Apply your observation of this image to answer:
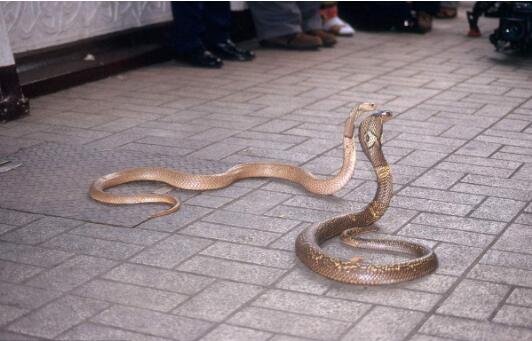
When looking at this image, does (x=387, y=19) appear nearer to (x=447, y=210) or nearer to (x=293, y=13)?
(x=293, y=13)

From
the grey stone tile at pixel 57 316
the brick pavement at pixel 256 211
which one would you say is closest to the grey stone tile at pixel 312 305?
the brick pavement at pixel 256 211

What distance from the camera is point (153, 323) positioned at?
3.01 meters

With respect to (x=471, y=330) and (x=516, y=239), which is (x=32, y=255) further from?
(x=516, y=239)

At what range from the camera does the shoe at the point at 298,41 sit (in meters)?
8.24

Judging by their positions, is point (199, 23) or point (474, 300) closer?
point (474, 300)

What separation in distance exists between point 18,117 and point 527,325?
398 centimetres

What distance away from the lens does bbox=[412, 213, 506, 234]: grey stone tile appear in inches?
153

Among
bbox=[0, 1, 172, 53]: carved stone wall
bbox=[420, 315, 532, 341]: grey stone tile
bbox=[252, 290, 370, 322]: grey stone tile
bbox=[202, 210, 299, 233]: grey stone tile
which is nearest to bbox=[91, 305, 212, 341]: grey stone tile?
bbox=[252, 290, 370, 322]: grey stone tile

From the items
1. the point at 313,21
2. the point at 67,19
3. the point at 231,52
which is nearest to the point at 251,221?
the point at 67,19

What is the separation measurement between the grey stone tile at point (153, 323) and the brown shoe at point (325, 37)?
5.65 metres

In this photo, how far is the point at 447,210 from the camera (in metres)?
4.11

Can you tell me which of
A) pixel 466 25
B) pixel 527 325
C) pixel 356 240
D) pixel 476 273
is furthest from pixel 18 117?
pixel 466 25

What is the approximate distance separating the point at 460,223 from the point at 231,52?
13.7 ft

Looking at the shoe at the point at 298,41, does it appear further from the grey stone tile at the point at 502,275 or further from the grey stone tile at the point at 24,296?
the grey stone tile at the point at 24,296
